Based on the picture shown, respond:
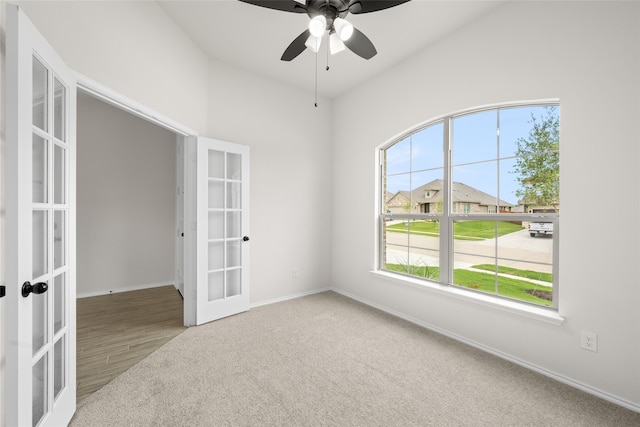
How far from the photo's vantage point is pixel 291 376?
2125 millimetres

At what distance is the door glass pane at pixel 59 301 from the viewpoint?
1.50 meters

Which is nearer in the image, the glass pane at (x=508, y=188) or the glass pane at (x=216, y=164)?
the glass pane at (x=508, y=188)

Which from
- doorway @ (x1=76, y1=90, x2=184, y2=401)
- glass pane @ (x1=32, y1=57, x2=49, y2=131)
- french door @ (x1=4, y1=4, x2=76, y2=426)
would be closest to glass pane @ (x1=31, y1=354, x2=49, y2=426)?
french door @ (x1=4, y1=4, x2=76, y2=426)

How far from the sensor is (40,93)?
4.42 feet

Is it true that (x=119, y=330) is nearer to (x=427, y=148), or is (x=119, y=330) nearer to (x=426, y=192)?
(x=426, y=192)

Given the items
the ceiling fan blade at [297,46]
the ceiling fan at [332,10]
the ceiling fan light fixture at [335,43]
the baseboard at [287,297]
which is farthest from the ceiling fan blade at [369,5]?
the baseboard at [287,297]

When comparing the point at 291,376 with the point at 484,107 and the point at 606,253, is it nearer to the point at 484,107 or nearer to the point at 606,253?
the point at 606,253

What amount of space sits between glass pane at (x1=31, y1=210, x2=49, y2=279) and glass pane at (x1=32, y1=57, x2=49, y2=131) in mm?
453

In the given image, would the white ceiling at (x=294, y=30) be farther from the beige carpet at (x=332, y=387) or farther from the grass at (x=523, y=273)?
the beige carpet at (x=332, y=387)

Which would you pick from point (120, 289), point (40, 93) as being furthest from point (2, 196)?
point (120, 289)

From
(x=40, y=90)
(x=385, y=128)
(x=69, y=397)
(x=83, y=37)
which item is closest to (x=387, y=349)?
(x=69, y=397)

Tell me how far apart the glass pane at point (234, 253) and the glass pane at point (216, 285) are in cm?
19

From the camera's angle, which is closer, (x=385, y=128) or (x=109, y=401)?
(x=109, y=401)

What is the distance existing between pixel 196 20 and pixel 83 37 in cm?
124
